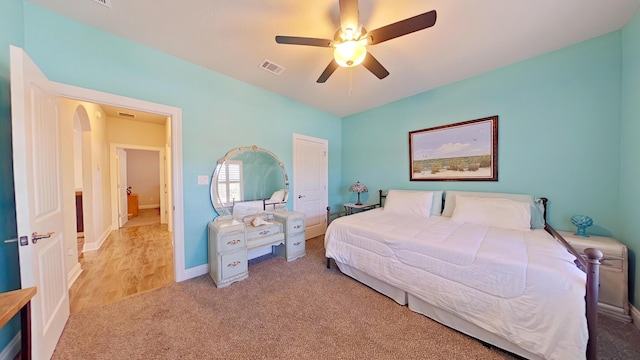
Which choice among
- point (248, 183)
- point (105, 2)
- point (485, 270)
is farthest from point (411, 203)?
point (105, 2)

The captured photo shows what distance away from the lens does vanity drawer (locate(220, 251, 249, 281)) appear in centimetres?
237

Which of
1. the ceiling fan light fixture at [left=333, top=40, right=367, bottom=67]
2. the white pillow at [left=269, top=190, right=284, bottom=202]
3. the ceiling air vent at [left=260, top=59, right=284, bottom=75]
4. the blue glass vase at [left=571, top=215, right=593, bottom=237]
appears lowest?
the blue glass vase at [left=571, top=215, right=593, bottom=237]

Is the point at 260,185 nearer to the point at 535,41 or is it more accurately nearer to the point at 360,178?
the point at 360,178

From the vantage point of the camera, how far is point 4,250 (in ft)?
4.56

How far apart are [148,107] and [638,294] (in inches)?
196

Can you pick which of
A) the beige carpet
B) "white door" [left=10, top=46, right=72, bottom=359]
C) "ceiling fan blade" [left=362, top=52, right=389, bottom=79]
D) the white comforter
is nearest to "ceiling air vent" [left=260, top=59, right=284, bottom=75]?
"ceiling fan blade" [left=362, top=52, right=389, bottom=79]

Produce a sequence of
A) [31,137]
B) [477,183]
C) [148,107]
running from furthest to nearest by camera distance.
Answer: [477,183], [148,107], [31,137]

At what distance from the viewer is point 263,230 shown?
2.88 m

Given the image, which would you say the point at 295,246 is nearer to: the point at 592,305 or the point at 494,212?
the point at 494,212

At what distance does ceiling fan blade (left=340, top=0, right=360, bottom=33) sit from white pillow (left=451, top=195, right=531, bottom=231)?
2.49 metres

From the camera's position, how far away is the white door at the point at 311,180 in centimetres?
382

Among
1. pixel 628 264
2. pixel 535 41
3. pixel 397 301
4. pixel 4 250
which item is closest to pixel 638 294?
pixel 628 264

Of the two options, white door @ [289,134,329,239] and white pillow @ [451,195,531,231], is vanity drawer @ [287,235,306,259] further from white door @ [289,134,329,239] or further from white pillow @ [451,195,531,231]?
white pillow @ [451,195,531,231]

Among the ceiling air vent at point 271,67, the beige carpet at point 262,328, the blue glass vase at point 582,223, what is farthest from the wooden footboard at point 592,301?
the ceiling air vent at point 271,67
